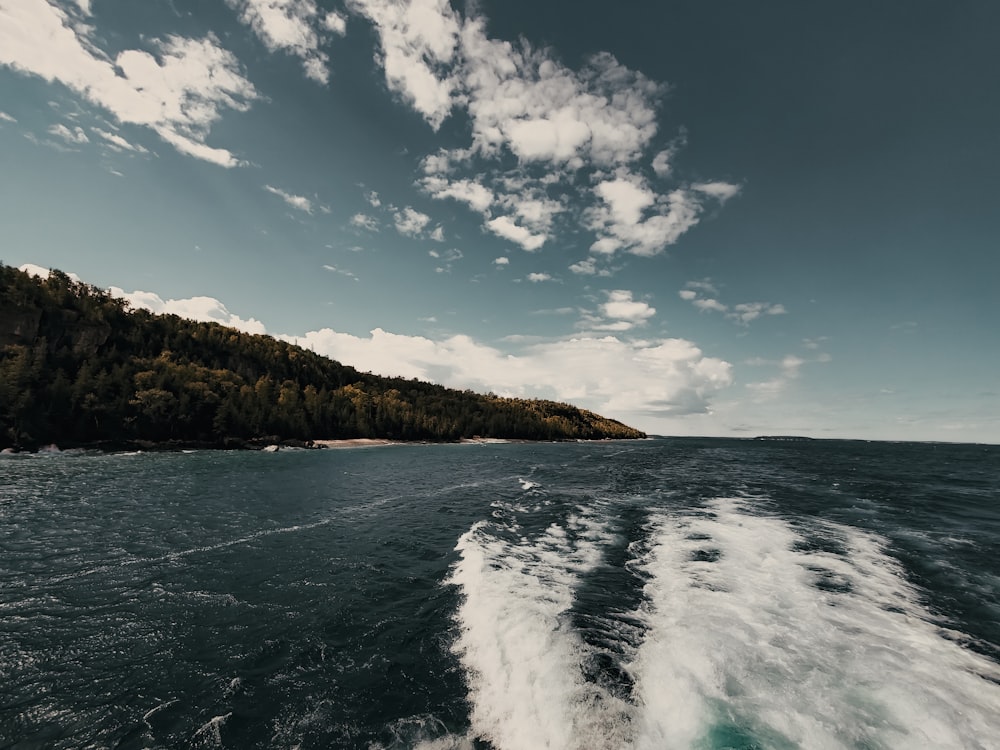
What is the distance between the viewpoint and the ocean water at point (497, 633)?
9281 mm

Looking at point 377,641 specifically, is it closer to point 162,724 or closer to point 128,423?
point 162,724

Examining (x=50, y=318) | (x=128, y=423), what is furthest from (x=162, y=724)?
(x=50, y=318)

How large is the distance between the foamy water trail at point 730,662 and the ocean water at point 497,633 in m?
0.07

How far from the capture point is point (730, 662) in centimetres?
1167

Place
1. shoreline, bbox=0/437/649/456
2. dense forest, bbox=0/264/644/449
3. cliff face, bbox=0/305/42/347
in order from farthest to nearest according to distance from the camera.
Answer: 1. cliff face, bbox=0/305/42/347
2. dense forest, bbox=0/264/644/449
3. shoreline, bbox=0/437/649/456

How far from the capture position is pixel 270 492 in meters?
42.6

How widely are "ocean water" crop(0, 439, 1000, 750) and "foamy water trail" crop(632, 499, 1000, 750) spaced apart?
7 centimetres

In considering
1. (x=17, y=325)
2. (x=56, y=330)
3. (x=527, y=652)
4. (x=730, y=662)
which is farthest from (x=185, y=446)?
(x=730, y=662)

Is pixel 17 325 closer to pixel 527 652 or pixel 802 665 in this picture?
pixel 527 652

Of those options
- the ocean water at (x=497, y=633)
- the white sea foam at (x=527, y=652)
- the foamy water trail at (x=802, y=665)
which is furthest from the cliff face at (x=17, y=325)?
the foamy water trail at (x=802, y=665)

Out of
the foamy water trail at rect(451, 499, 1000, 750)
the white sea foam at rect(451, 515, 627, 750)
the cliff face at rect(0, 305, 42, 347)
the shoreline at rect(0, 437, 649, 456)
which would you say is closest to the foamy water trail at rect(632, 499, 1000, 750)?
the foamy water trail at rect(451, 499, 1000, 750)

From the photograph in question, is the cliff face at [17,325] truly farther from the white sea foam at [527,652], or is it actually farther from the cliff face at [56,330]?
the white sea foam at [527,652]

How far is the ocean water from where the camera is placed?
928 cm

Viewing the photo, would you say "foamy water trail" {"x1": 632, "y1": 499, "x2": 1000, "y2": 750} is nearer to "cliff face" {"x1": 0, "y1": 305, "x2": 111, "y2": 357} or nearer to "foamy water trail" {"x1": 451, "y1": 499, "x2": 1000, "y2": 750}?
"foamy water trail" {"x1": 451, "y1": 499, "x2": 1000, "y2": 750}
